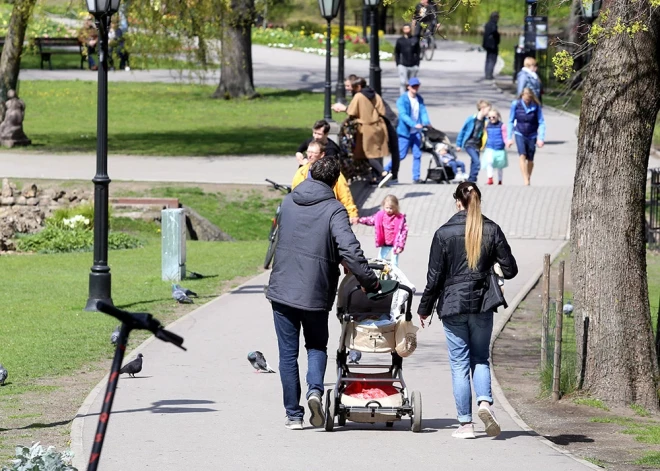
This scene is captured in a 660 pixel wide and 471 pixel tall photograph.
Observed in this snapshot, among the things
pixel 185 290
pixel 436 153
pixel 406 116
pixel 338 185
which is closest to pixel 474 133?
pixel 436 153

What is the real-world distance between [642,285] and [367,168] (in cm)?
1081

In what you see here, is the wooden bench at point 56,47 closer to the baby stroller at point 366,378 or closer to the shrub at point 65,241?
the shrub at point 65,241

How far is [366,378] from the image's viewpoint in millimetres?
8766

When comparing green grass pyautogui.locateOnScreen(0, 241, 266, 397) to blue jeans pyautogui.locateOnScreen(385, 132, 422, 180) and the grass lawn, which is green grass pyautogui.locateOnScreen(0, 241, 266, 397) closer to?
blue jeans pyautogui.locateOnScreen(385, 132, 422, 180)

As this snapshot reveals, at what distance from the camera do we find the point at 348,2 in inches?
2808

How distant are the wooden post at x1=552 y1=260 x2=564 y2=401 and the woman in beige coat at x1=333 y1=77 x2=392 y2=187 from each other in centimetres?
954

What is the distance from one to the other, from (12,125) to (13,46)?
5.36 ft

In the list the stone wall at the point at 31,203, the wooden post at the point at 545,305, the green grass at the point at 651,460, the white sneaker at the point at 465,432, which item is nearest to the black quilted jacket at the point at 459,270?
the white sneaker at the point at 465,432

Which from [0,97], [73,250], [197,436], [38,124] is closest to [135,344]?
[197,436]

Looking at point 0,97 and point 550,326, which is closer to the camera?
point 550,326

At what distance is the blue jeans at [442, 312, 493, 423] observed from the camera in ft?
28.0

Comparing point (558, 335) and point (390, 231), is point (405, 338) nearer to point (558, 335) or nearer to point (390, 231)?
point (558, 335)

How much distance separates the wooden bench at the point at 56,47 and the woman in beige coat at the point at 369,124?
27.5 m

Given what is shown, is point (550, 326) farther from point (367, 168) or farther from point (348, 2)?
point (348, 2)
